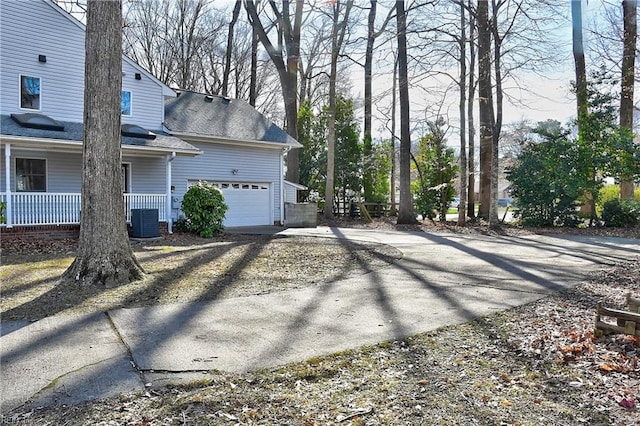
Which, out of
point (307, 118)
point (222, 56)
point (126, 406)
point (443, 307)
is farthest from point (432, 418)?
point (222, 56)

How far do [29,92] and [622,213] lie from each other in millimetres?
20516

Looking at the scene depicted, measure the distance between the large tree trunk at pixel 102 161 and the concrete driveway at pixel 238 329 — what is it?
163 cm

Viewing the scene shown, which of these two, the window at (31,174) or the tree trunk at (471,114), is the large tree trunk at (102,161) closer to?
the window at (31,174)

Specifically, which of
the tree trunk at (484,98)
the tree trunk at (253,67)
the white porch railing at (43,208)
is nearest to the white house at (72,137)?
the white porch railing at (43,208)

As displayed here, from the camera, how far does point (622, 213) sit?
55.8ft

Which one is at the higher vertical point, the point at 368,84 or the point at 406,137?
the point at 368,84

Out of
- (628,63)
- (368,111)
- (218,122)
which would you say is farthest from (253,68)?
(628,63)

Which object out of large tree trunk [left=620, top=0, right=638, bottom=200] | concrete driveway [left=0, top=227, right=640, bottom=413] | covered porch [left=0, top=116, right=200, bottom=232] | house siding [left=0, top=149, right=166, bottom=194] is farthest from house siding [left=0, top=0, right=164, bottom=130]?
large tree trunk [left=620, top=0, right=638, bottom=200]

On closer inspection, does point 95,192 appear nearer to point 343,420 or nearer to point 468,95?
point 343,420

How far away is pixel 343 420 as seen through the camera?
2.84 m

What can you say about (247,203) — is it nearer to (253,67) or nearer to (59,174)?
(59,174)

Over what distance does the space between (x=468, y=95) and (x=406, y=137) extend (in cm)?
300

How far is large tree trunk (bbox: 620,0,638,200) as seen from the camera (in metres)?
18.3

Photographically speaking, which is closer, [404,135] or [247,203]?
[247,203]
